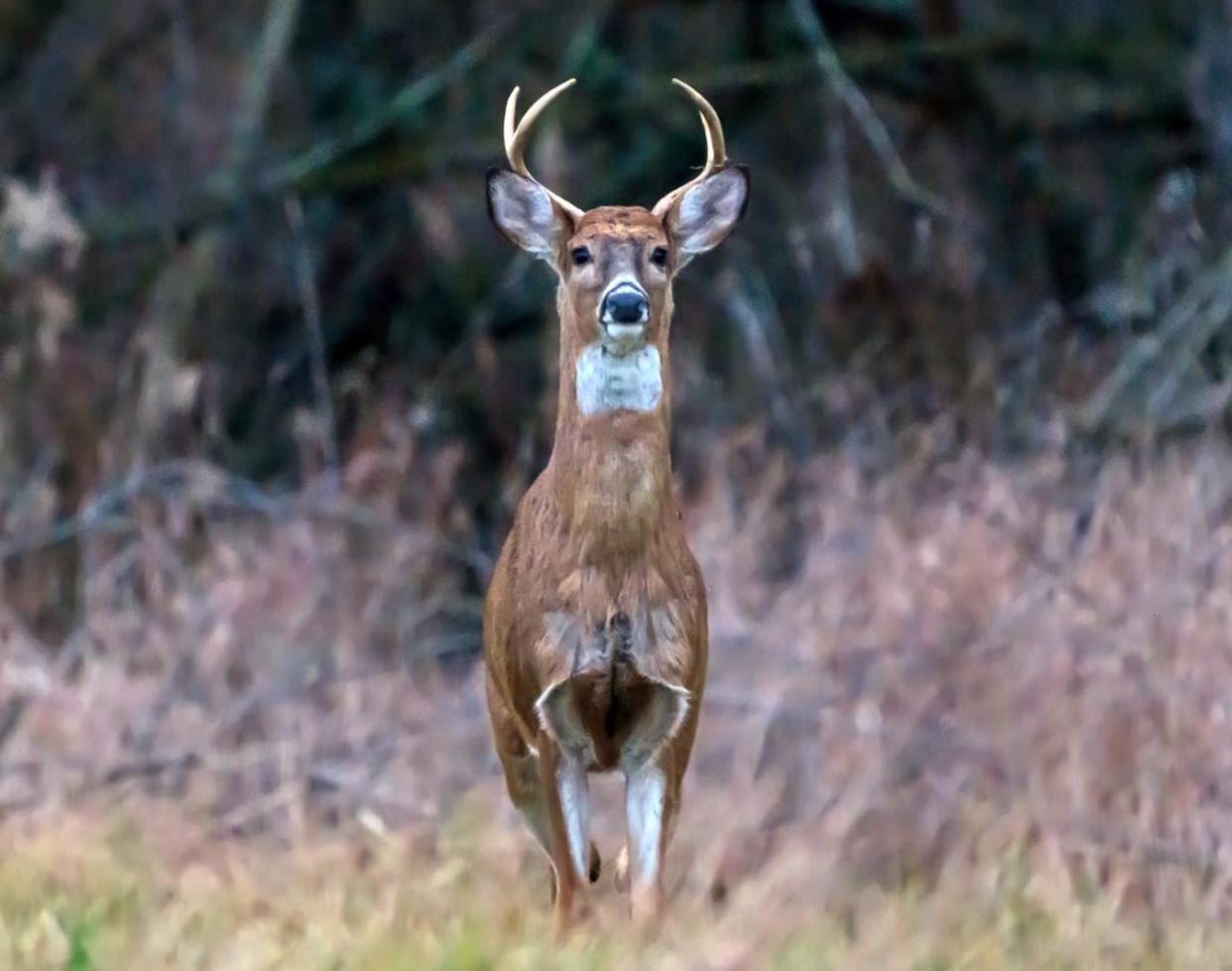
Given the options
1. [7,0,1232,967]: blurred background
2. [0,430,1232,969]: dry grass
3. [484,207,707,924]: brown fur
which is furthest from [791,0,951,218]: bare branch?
[484,207,707,924]: brown fur

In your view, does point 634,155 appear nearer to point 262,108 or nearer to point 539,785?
point 262,108

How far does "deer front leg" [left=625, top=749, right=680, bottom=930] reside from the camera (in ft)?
19.2

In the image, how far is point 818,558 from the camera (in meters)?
8.48

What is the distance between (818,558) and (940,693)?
2.85 feet

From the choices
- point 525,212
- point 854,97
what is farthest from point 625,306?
point 854,97

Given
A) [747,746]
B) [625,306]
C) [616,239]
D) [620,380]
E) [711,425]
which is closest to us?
[625,306]

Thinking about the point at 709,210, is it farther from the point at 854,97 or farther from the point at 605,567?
the point at 854,97

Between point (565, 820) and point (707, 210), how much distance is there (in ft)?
4.52

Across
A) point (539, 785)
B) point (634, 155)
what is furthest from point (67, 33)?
point (539, 785)

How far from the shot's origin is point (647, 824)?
5.89 metres

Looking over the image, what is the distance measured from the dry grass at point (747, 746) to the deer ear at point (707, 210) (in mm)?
1461

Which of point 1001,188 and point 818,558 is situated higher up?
point 1001,188

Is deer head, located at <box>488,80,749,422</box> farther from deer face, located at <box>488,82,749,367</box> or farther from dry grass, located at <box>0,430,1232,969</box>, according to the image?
dry grass, located at <box>0,430,1232,969</box>

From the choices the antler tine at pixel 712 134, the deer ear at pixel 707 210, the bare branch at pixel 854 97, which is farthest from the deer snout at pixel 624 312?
the bare branch at pixel 854 97
